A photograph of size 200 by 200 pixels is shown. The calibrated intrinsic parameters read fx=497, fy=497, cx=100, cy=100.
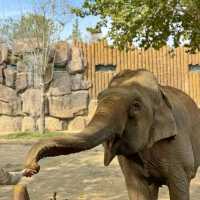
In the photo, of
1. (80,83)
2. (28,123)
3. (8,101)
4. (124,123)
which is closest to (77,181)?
(124,123)

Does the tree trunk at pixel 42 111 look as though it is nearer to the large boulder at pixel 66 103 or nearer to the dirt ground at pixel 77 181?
the large boulder at pixel 66 103

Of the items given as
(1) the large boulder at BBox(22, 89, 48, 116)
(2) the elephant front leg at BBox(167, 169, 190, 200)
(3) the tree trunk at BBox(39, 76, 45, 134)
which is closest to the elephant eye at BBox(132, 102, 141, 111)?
(2) the elephant front leg at BBox(167, 169, 190, 200)

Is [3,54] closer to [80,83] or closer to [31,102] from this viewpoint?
[31,102]

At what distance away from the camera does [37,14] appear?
1673 centimetres

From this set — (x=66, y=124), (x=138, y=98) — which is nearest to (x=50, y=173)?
(x=138, y=98)

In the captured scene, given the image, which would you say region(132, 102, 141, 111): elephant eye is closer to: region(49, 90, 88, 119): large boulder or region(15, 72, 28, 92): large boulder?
region(49, 90, 88, 119): large boulder

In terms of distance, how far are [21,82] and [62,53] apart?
1627 millimetres

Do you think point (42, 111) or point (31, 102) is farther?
point (31, 102)

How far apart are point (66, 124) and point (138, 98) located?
13.4 metres

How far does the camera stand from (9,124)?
15875 mm

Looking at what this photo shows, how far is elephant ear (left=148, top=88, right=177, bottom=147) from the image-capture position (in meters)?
2.81

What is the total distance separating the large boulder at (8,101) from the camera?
627 inches

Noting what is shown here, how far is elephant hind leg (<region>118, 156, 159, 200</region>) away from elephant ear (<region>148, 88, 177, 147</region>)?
0.39 metres

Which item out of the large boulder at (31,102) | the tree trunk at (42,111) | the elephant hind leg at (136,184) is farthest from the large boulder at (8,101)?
the elephant hind leg at (136,184)
